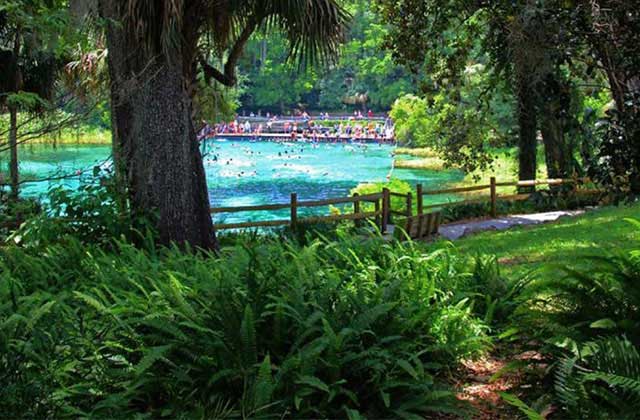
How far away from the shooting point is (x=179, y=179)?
7.27m

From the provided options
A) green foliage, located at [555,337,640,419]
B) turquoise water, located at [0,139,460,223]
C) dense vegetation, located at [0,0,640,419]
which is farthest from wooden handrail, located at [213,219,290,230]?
turquoise water, located at [0,139,460,223]

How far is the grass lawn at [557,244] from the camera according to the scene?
304 inches

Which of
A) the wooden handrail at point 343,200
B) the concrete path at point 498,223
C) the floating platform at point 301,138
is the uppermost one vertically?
the floating platform at point 301,138

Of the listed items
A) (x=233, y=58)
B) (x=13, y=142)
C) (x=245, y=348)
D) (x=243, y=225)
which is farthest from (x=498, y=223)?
(x=245, y=348)

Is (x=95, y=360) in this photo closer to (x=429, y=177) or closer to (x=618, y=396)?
(x=618, y=396)

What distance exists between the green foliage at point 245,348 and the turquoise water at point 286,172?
21900mm

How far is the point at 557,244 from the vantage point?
29.6 feet

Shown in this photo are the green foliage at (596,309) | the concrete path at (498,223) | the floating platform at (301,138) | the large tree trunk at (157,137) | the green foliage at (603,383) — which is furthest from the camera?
the floating platform at (301,138)

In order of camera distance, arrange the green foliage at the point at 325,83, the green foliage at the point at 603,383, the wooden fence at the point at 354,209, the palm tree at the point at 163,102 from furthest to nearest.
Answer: the green foliage at the point at 325,83 < the wooden fence at the point at 354,209 < the palm tree at the point at 163,102 < the green foliage at the point at 603,383

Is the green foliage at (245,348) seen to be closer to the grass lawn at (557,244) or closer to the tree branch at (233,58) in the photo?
the grass lawn at (557,244)

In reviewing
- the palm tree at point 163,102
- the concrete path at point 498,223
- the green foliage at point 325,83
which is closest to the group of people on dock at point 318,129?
the green foliage at point 325,83

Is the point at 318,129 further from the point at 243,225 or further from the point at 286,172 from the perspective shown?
the point at 243,225

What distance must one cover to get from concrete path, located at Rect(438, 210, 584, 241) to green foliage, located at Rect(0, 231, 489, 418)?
8939 millimetres

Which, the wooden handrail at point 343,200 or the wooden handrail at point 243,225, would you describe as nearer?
the wooden handrail at point 243,225
